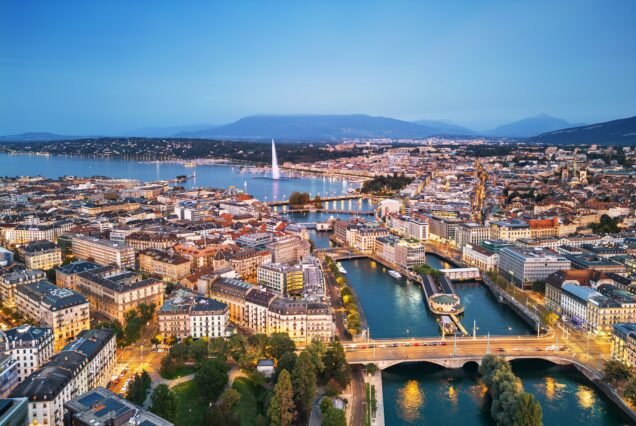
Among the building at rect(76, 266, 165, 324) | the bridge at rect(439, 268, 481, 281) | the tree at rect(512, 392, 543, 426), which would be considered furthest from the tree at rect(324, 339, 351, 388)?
the bridge at rect(439, 268, 481, 281)

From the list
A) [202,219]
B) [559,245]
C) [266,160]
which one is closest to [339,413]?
[559,245]

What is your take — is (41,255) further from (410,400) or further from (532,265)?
(532,265)

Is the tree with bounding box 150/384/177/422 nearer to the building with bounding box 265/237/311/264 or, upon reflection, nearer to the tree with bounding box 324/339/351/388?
the tree with bounding box 324/339/351/388

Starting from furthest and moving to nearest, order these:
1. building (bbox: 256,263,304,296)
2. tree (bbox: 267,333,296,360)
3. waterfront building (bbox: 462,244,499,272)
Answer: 1. waterfront building (bbox: 462,244,499,272)
2. building (bbox: 256,263,304,296)
3. tree (bbox: 267,333,296,360)

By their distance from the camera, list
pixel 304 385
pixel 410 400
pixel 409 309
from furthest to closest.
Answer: pixel 409 309, pixel 410 400, pixel 304 385

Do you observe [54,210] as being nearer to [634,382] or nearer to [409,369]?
[409,369]

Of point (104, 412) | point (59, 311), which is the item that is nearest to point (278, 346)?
point (104, 412)

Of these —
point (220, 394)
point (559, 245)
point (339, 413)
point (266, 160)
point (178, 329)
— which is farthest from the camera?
point (266, 160)
